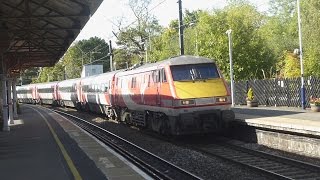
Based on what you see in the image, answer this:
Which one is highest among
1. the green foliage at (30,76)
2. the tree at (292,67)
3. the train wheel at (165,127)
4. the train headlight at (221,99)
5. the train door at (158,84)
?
the green foliage at (30,76)

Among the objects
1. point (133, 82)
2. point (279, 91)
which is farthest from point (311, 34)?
point (133, 82)

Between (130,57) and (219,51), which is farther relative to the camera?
(130,57)

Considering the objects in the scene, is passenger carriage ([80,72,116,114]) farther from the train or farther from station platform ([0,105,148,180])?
A: station platform ([0,105,148,180])

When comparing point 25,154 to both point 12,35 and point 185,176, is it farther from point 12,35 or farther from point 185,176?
point 12,35

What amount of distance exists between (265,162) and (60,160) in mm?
5518

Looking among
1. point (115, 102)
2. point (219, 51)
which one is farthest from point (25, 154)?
point (219, 51)

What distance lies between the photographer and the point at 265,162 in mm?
13898

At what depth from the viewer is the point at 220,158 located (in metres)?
14.9

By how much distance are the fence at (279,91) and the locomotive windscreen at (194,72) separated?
1366 centimetres

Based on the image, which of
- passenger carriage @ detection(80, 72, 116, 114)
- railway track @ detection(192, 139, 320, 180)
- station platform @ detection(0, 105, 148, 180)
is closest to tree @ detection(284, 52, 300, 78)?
passenger carriage @ detection(80, 72, 116, 114)

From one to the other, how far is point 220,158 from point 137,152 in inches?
133

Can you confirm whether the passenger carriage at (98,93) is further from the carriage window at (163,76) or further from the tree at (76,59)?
the tree at (76,59)

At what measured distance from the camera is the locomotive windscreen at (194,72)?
1834 centimetres

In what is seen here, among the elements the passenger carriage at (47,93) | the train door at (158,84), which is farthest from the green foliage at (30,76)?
the train door at (158,84)
